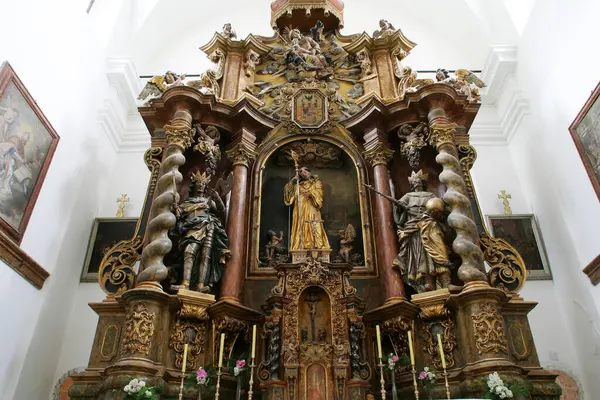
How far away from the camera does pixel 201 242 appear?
5.95 m

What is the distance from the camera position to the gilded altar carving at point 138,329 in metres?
4.82

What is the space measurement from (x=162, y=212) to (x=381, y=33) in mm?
5099

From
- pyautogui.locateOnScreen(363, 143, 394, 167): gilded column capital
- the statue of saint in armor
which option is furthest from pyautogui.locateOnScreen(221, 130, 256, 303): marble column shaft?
the statue of saint in armor

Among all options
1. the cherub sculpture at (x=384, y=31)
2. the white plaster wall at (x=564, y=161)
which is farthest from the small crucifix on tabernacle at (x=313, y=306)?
the cherub sculpture at (x=384, y=31)

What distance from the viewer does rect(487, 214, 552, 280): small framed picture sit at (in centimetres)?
847

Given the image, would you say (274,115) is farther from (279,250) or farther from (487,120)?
(487,120)

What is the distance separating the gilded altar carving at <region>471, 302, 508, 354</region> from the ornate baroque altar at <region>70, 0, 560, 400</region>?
0.06ft

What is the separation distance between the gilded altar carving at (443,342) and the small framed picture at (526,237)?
3819 mm

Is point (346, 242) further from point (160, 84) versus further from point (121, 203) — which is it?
point (121, 203)

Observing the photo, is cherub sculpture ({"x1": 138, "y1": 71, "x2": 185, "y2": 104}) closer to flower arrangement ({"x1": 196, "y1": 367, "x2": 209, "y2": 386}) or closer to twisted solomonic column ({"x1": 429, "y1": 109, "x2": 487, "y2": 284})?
twisted solomonic column ({"x1": 429, "y1": 109, "x2": 487, "y2": 284})

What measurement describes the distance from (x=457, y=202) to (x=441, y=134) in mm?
1158

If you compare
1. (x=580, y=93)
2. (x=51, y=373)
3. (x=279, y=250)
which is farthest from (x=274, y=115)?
(x=51, y=373)

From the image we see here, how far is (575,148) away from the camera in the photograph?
7.45 metres

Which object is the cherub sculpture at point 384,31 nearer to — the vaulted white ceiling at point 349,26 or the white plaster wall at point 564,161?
the white plaster wall at point 564,161
